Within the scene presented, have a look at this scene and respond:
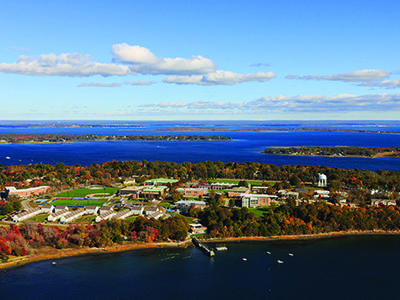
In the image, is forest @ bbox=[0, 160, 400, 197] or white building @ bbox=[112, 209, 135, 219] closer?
white building @ bbox=[112, 209, 135, 219]

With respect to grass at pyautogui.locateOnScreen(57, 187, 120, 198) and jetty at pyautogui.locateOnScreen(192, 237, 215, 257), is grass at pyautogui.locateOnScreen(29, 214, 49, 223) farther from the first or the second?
jetty at pyautogui.locateOnScreen(192, 237, 215, 257)

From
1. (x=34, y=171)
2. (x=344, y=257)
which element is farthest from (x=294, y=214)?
(x=34, y=171)

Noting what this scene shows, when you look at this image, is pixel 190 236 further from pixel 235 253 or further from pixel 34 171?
pixel 34 171

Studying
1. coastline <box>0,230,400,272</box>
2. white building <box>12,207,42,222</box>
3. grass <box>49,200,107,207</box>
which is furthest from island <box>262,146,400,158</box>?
white building <box>12,207,42,222</box>

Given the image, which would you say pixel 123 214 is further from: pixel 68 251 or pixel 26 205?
pixel 26 205

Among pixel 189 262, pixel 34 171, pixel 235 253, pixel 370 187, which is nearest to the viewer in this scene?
pixel 189 262

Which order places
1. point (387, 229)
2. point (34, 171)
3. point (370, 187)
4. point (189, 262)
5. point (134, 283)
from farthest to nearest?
1. point (34, 171)
2. point (370, 187)
3. point (387, 229)
4. point (189, 262)
5. point (134, 283)

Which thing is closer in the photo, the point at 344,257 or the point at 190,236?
the point at 344,257

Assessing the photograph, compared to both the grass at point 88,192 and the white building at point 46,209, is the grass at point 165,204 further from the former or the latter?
the white building at point 46,209

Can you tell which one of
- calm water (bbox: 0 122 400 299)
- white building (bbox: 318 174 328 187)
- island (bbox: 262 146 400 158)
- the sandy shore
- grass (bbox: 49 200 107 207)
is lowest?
calm water (bbox: 0 122 400 299)
